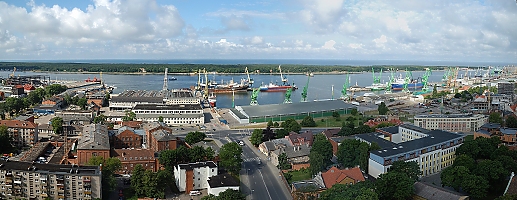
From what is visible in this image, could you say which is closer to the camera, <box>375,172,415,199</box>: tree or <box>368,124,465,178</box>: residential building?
<box>375,172,415,199</box>: tree

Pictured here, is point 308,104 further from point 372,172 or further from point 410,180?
point 410,180

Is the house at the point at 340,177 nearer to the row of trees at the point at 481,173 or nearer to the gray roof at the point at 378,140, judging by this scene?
the row of trees at the point at 481,173

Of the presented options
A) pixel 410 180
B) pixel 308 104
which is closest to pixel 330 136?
pixel 410 180

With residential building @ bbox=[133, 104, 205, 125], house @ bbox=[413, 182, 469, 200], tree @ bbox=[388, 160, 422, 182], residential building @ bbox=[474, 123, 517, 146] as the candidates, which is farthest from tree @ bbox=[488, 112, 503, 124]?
residential building @ bbox=[133, 104, 205, 125]

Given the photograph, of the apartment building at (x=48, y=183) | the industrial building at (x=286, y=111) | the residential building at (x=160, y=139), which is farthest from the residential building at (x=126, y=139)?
the industrial building at (x=286, y=111)

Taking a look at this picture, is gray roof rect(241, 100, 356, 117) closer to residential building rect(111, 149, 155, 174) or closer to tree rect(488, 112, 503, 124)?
tree rect(488, 112, 503, 124)

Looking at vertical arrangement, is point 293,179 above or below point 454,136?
below
